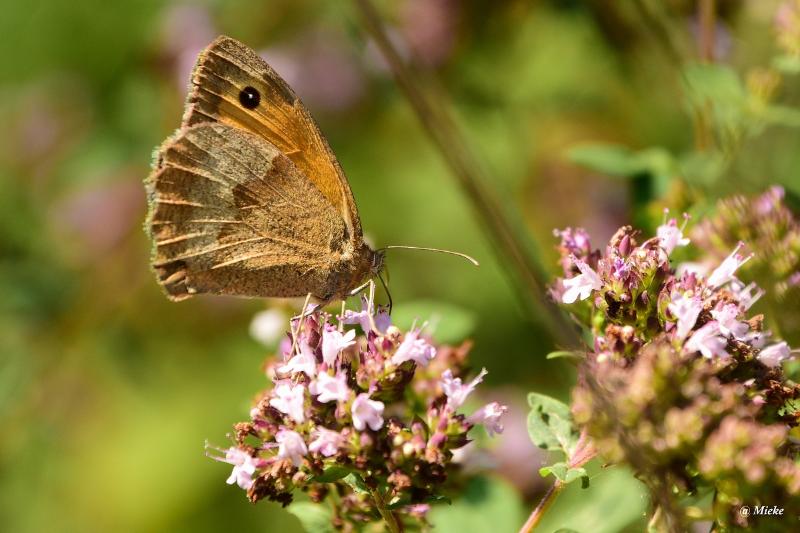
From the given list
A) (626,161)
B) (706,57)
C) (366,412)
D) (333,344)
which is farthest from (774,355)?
(706,57)

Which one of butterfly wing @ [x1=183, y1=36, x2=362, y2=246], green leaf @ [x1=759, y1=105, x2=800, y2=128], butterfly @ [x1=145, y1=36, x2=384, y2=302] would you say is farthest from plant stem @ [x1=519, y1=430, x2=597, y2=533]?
green leaf @ [x1=759, y1=105, x2=800, y2=128]

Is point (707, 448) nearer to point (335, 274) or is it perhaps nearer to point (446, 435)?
point (446, 435)

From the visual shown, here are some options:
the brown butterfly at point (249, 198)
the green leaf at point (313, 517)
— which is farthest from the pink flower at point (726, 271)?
the green leaf at point (313, 517)

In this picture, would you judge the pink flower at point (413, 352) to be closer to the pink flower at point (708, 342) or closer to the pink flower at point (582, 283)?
the pink flower at point (582, 283)

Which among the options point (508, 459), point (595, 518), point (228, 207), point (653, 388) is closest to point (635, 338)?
point (653, 388)

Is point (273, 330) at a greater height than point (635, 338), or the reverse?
point (273, 330)
